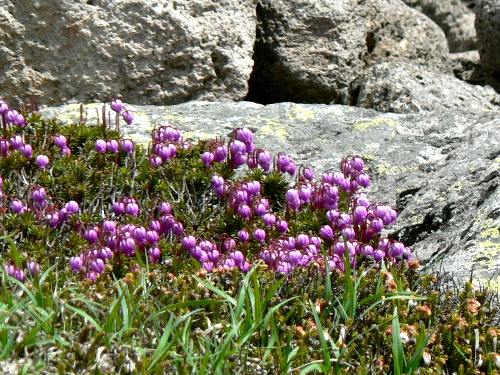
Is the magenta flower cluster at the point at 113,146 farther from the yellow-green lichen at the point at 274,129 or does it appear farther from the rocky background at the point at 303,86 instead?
the yellow-green lichen at the point at 274,129

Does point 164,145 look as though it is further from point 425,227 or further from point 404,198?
point 425,227

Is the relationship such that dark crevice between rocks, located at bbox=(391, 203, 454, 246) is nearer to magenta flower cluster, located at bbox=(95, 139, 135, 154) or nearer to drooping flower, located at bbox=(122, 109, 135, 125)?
magenta flower cluster, located at bbox=(95, 139, 135, 154)

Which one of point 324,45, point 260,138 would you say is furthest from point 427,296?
point 324,45

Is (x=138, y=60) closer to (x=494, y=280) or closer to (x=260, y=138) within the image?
(x=260, y=138)

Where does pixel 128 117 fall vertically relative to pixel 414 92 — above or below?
above

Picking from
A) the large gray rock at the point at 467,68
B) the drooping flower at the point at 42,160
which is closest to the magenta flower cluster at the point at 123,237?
the drooping flower at the point at 42,160

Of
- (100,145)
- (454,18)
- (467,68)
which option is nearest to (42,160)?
(100,145)

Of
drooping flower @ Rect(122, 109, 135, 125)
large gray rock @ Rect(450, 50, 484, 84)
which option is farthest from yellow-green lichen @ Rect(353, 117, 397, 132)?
large gray rock @ Rect(450, 50, 484, 84)
